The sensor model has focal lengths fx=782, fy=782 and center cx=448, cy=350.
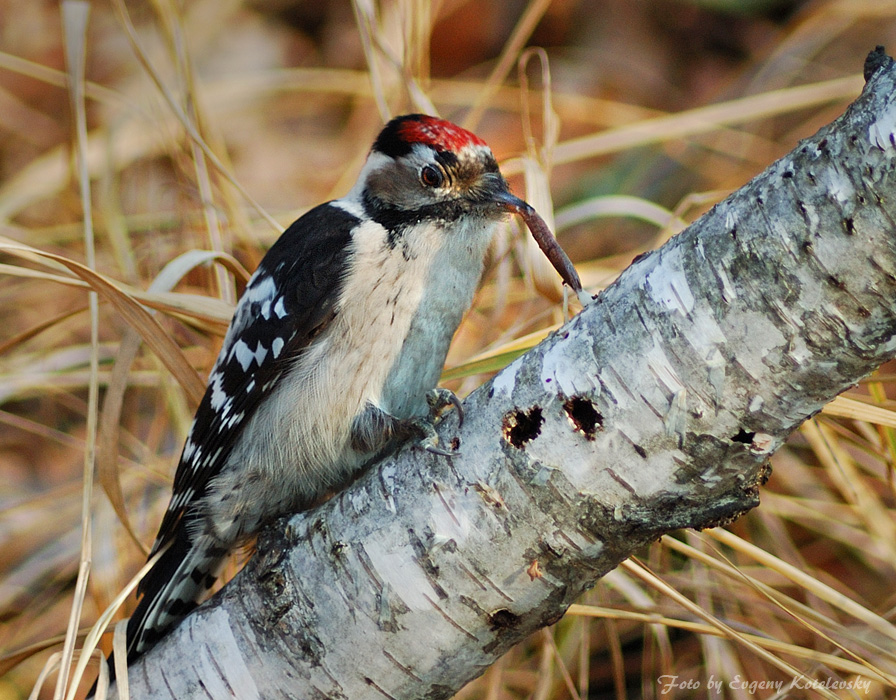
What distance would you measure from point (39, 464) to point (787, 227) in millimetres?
3479

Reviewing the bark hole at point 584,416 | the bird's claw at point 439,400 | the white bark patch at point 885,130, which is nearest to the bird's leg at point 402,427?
the bird's claw at point 439,400

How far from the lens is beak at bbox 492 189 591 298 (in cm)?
160

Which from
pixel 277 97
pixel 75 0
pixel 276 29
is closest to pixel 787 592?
pixel 75 0

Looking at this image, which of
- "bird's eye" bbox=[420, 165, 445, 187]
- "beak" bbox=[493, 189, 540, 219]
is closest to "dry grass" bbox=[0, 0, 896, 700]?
"beak" bbox=[493, 189, 540, 219]

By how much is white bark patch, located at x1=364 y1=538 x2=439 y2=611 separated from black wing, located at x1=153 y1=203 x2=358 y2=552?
2.13ft

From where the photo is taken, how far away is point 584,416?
49.3 inches

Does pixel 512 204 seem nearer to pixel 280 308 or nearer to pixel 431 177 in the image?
pixel 431 177

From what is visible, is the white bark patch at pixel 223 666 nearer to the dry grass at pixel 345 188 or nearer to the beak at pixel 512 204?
the dry grass at pixel 345 188

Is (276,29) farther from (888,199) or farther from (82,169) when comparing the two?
(888,199)

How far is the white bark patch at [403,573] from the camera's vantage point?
1354 mm

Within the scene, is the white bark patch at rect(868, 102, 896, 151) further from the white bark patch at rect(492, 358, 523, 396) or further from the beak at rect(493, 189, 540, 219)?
the beak at rect(493, 189, 540, 219)

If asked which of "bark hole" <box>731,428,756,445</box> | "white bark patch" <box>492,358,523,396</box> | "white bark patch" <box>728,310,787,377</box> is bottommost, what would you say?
"bark hole" <box>731,428,756,445</box>

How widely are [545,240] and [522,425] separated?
56 cm

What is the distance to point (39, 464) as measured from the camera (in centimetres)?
356
